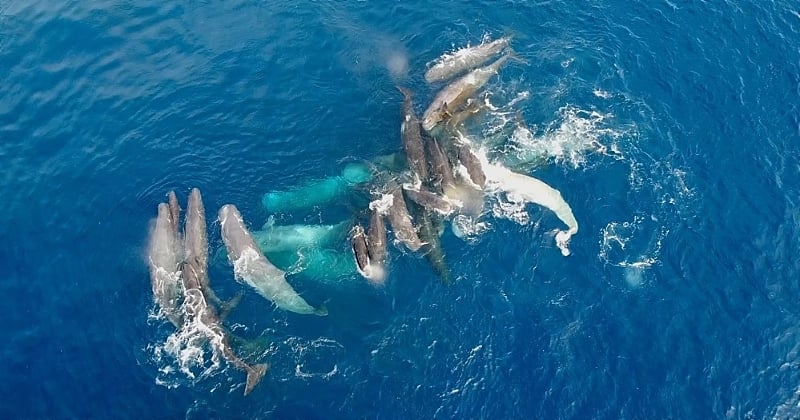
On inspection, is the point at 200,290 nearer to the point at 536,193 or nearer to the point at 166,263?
the point at 166,263

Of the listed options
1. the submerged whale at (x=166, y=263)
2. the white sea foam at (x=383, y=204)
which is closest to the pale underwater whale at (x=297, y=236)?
the white sea foam at (x=383, y=204)

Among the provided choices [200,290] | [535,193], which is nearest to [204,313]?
[200,290]

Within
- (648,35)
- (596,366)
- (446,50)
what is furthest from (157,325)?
(648,35)

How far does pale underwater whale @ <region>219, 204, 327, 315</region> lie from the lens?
126 ft

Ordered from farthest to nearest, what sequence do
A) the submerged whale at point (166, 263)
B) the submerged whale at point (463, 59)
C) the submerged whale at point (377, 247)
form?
the submerged whale at point (463, 59), the submerged whale at point (377, 247), the submerged whale at point (166, 263)

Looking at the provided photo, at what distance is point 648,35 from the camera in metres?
50.0

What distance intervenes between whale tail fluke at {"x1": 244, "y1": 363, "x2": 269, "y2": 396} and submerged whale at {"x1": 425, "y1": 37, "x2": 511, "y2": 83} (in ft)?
81.1

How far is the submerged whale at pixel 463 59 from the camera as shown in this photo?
4878 cm

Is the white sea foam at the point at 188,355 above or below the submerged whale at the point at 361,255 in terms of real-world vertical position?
below

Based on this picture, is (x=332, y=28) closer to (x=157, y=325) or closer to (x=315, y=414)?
(x=157, y=325)

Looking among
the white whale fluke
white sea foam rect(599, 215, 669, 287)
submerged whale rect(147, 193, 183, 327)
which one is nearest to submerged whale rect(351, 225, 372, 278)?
the white whale fluke

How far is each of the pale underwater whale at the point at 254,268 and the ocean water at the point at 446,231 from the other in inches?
30.6

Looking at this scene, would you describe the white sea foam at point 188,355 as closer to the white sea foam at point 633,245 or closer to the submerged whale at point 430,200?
the submerged whale at point 430,200

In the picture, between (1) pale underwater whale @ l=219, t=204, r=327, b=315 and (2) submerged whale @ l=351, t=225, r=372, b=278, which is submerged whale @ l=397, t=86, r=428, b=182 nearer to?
(2) submerged whale @ l=351, t=225, r=372, b=278
